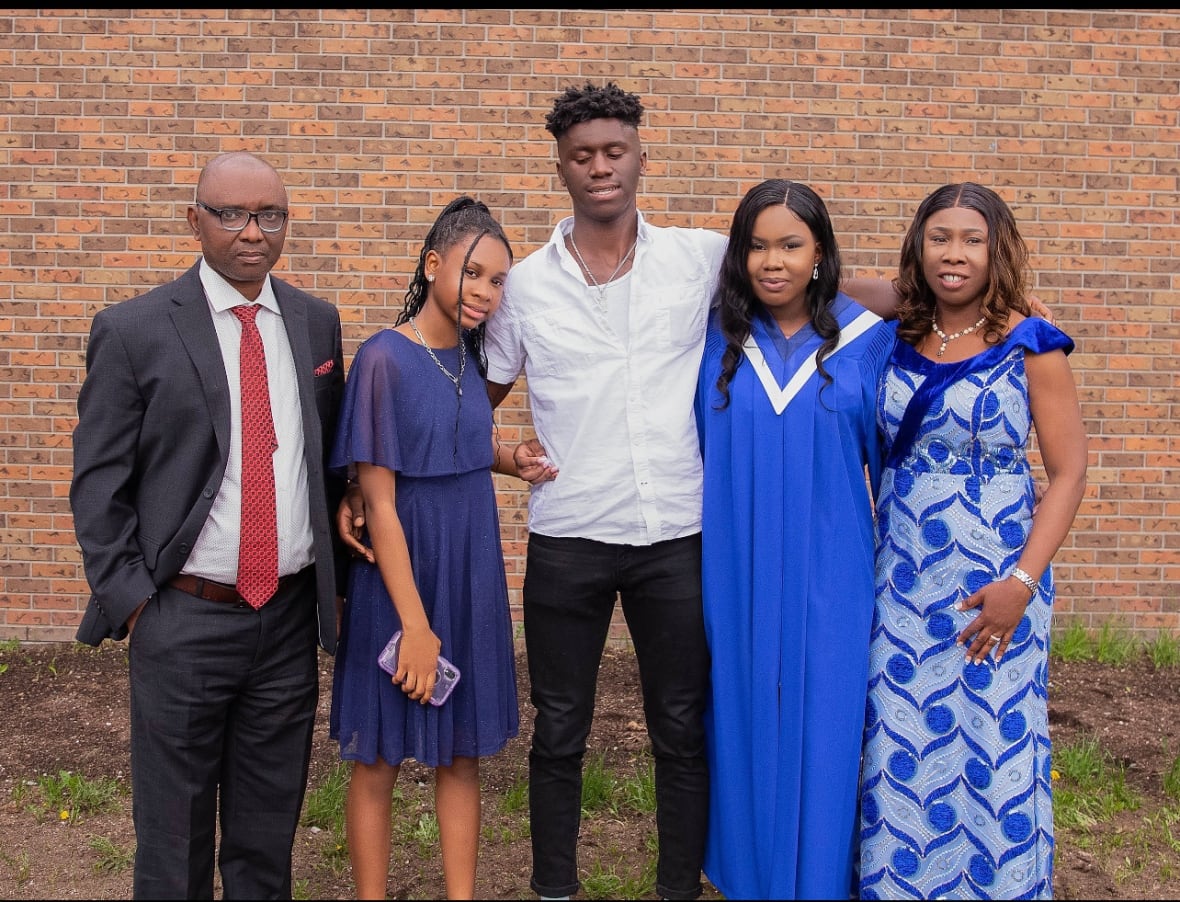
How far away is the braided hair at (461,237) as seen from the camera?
3.16 m

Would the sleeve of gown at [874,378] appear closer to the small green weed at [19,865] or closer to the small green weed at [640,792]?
the small green weed at [640,792]

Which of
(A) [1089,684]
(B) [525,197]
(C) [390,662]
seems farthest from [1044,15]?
(C) [390,662]

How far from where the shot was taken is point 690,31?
5676 mm

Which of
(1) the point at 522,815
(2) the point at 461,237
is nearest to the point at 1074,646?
(1) the point at 522,815

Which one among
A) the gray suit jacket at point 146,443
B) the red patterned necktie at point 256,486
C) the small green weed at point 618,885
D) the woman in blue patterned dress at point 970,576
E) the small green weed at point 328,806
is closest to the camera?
the gray suit jacket at point 146,443

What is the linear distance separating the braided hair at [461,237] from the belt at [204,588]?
869 millimetres

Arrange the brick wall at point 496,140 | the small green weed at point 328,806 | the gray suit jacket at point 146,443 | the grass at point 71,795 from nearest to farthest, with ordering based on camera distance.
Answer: the gray suit jacket at point 146,443 < the small green weed at point 328,806 < the grass at point 71,795 < the brick wall at point 496,140

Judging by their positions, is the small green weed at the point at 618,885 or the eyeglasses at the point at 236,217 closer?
the eyeglasses at the point at 236,217

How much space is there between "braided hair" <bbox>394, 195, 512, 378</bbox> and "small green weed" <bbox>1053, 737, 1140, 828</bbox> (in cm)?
276

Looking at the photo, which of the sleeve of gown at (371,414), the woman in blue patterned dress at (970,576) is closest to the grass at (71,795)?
the sleeve of gown at (371,414)

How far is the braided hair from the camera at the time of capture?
3.16 meters

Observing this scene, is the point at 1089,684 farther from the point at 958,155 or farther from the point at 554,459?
the point at 554,459

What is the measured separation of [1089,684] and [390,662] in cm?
384

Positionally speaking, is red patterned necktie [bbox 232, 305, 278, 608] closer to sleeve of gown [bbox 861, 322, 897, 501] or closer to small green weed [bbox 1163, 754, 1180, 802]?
sleeve of gown [bbox 861, 322, 897, 501]
